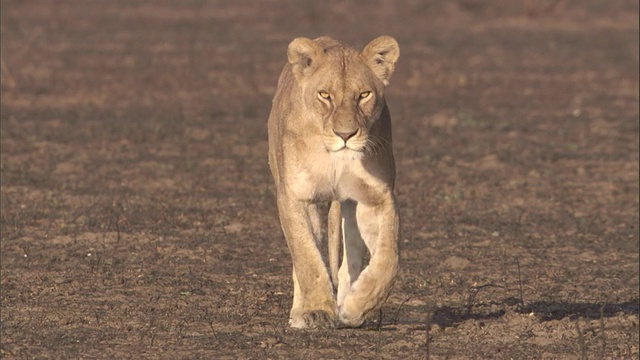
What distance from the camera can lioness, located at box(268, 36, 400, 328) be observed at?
19.4 feet

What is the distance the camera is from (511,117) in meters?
15.2

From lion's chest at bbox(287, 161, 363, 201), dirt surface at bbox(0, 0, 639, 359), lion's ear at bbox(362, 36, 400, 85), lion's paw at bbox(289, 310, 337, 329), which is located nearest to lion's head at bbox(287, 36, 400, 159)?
lion's ear at bbox(362, 36, 400, 85)

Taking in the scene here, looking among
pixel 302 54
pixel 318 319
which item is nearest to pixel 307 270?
pixel 318 319

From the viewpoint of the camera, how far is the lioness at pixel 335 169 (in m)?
5.90

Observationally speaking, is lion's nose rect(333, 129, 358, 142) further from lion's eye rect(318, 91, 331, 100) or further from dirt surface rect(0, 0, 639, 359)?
dirt surface rect(0, 0, 639, 359)

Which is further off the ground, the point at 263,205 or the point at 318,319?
the point at 318,319

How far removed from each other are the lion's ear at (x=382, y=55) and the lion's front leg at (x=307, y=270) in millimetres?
652

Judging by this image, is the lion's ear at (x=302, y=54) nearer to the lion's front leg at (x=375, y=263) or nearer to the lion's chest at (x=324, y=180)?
the lion's chest at (x=324, y=180)

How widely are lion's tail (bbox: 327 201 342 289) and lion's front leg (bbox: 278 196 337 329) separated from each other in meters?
0.56

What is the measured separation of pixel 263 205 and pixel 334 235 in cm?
339

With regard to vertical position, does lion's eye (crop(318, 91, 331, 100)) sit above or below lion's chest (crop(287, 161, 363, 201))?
above

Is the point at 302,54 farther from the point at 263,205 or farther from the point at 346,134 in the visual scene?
the point at 263,205

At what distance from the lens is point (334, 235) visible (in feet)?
22.3

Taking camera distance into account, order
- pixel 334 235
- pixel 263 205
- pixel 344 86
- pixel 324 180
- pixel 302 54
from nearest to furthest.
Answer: pixel 344 86 → pixel 324 180 → pixel 302 54 → pixel 334 235 → pixel 263 205
